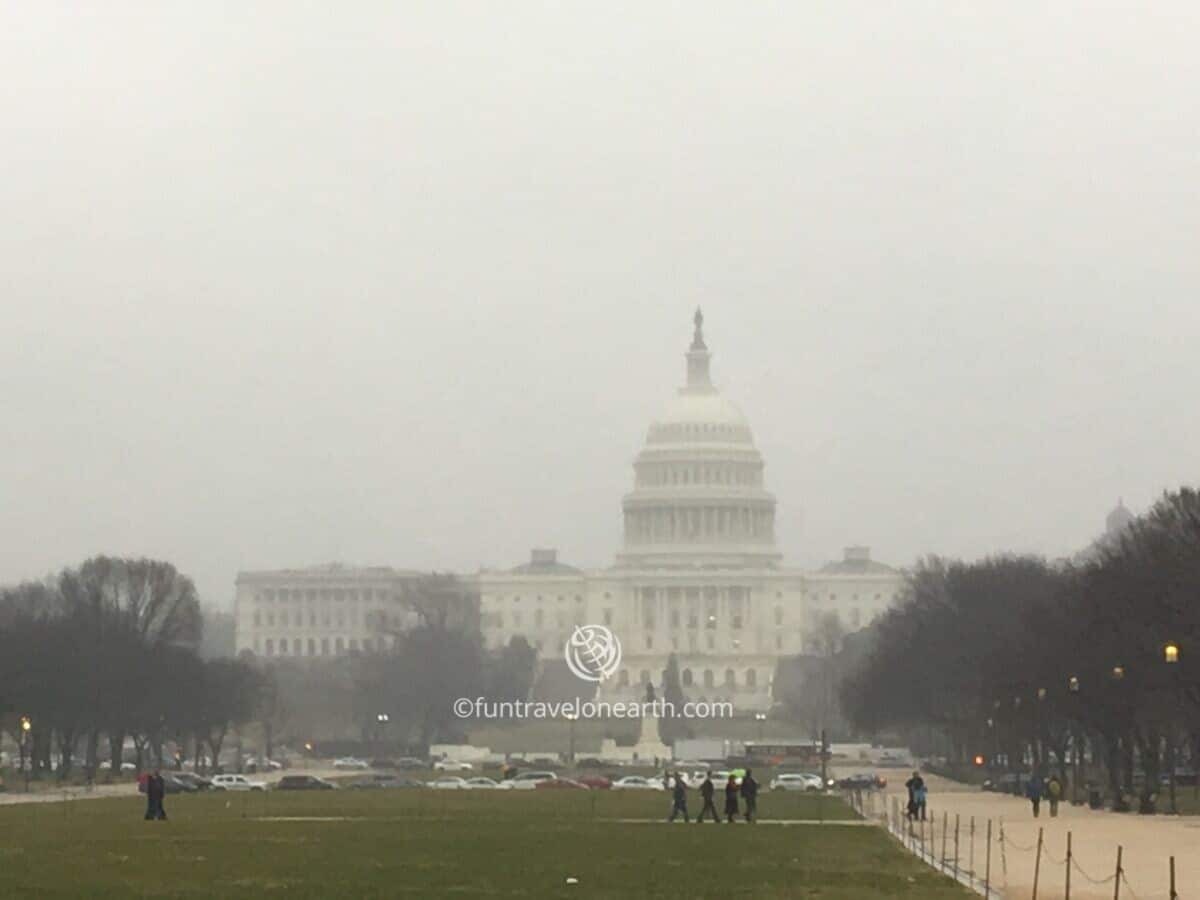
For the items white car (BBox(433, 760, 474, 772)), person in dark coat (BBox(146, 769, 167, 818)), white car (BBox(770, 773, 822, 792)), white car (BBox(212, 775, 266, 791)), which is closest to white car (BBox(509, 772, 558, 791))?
white car (BBox(770, 773, 822, 792))

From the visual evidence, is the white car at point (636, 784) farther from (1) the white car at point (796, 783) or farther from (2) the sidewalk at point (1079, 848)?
(2) the sidewalk at point (1079, 848)

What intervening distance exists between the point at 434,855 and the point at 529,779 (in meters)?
69.2

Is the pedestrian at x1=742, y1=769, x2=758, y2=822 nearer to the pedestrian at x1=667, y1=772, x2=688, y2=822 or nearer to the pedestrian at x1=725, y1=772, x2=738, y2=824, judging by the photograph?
the pedestrian at x1=725, y1=772, x2=738, y2=824

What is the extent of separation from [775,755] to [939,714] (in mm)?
22432

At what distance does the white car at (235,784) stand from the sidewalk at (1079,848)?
25752 millimetres

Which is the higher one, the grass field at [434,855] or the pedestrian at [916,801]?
the pedestrian at [916,801]

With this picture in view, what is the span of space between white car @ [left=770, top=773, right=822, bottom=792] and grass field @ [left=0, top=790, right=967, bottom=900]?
3080 centimetres

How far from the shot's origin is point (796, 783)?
11488 cm

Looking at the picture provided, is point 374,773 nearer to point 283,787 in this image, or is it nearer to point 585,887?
point 283,787

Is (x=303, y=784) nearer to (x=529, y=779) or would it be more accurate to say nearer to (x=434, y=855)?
(x=529, y=779)

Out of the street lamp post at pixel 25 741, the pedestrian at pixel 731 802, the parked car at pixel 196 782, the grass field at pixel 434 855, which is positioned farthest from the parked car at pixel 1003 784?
the street lamp post at pixel 25 741

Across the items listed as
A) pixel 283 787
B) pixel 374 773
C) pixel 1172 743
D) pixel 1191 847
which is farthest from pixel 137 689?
pixel 1191 847

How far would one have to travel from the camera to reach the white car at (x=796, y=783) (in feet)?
367

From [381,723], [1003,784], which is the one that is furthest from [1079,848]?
[381,723]
